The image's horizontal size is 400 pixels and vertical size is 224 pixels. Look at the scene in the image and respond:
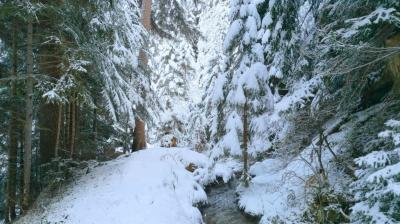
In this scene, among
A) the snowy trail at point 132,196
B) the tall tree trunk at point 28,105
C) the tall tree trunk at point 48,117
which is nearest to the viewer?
the snowy trail at point 132,196

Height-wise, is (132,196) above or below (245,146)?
below

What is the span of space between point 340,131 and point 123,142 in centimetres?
994

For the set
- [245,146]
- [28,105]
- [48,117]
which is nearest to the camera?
[28,105]

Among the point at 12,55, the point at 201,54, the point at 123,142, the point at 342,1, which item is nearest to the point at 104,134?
the point at 123,142

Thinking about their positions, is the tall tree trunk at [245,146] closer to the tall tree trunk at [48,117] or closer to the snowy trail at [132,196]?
the snowy trail at [132,196]

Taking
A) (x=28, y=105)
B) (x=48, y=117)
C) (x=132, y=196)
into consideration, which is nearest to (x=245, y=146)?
(x=132, y=196)

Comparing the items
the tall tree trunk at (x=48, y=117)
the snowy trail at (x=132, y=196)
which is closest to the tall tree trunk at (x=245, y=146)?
the snowy trail at (x=132, y=196)

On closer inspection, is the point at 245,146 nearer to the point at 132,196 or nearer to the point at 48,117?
the point at 132,196

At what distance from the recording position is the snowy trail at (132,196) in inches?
302

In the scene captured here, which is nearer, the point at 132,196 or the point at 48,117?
the point at 132,196

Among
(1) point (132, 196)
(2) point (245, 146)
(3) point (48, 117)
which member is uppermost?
(3) point (48, 117)

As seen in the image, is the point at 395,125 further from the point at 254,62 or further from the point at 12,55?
the point at 12,55

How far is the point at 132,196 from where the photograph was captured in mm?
8539

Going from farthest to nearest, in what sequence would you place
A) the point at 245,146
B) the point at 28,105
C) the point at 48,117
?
1. the point at 245,146
2. the point at 48,117
3. the point at 28,105
